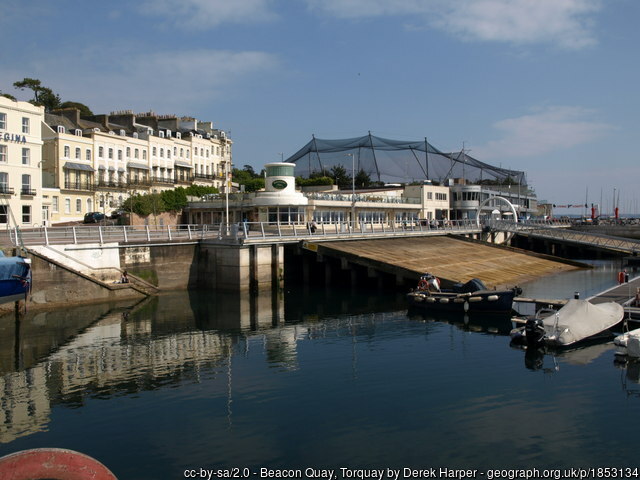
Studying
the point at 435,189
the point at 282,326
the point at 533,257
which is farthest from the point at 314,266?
the point at 435,189

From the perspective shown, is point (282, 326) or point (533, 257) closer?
point (282, 326)

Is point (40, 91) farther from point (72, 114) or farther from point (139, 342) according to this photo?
point (139, 342)

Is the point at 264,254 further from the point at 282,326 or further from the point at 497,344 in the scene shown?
the point at 497,344

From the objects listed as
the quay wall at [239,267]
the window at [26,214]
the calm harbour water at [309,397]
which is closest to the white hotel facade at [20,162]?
the window at [26,214]

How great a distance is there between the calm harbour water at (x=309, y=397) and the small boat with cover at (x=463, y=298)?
143 centimetres

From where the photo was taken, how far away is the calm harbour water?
1276cm

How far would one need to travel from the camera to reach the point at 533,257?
53438 mm

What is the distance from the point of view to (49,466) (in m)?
7.12

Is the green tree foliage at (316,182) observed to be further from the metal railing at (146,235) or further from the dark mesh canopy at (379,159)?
the metal railing at (146,235)

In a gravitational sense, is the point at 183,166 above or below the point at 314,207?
above

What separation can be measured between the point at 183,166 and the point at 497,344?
66.2 m

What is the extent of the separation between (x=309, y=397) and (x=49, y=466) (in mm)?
10094

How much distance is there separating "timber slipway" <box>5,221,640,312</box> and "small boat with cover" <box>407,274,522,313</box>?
6.28 feet

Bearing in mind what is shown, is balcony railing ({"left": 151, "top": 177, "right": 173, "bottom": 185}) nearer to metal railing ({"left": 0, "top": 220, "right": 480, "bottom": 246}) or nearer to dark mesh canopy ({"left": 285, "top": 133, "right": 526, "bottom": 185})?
Result: metal railing ({"left": 0, "top": 220, "right": 480, "bottom": 246})
